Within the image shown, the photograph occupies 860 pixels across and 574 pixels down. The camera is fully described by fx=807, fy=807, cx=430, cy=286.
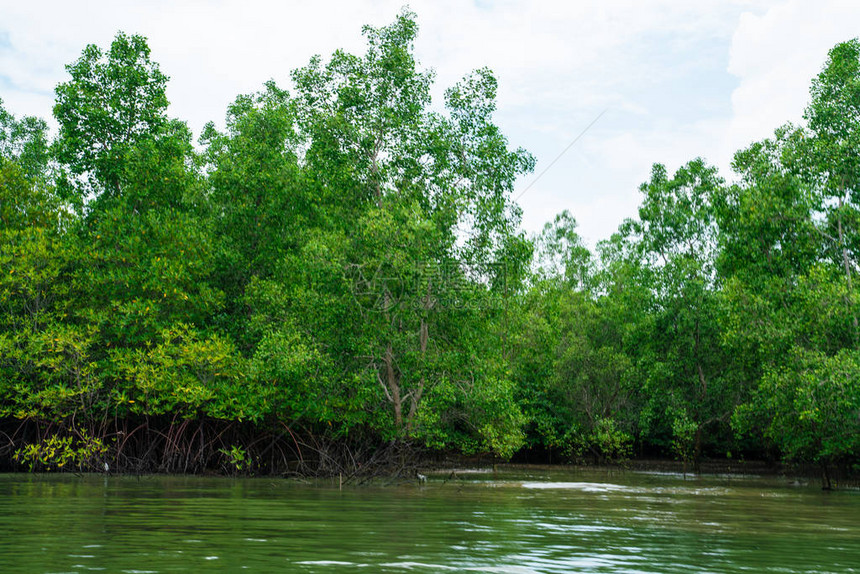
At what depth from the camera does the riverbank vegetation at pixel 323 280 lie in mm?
22578

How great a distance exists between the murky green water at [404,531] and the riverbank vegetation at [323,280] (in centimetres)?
431

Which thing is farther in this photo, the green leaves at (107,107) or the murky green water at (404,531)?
the green leaves at (107,107)

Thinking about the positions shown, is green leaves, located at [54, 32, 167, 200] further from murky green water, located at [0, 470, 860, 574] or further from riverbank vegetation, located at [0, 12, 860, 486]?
murky green water, located at [0, 470, 860, 574]

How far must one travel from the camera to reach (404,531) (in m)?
10.5

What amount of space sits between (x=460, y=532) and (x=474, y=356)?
41.3 ft

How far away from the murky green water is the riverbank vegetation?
4314mm

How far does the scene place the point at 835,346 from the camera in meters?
24.9

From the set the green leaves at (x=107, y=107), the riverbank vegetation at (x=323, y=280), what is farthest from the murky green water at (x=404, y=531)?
the green leaves at (x=107, y=107)

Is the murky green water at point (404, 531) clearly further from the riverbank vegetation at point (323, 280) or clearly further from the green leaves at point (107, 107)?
the green leaves at point (107, 107)

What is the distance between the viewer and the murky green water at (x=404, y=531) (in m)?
7.78

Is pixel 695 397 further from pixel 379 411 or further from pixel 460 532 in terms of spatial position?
pixel 460 532

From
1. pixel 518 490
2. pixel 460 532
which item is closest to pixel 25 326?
pixel 518 490

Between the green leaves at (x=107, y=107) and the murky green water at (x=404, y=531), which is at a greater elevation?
the green leaves at (x=107, y=107)

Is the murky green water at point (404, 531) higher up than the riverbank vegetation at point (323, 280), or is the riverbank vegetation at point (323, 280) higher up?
the riverbank vegetation at point (323, 280)
